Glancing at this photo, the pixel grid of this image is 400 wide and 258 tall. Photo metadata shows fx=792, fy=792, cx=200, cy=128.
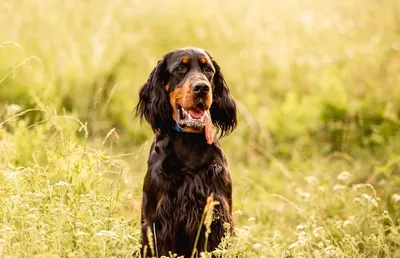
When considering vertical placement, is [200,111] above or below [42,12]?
below

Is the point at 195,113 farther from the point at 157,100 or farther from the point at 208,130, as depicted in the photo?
the point at 157,100

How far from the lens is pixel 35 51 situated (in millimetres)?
7582

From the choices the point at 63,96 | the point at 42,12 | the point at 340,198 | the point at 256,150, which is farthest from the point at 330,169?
the point at 42,12

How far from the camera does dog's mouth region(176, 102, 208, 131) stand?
3.97 m

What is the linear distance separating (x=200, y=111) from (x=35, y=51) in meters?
3.93

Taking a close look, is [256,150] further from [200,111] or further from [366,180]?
[200,111]

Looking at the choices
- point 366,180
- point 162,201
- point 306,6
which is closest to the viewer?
point 162,201

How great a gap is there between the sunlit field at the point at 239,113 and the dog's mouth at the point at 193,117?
412mm

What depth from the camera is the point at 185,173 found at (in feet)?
13.1

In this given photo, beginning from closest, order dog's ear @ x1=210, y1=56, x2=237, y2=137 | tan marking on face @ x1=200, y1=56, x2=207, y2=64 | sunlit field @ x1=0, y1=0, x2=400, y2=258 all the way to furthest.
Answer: sunlit field @ x1=0, y1=0, x2=400, y2=258 < tan marking on face @ x1=200, y1=56, x2=207, y2=64 < dog's ear @ x1=210, y1=56, x2=237, y2=137

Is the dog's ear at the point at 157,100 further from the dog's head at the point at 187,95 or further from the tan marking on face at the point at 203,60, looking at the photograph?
the tan marking on face at the point at 203,60

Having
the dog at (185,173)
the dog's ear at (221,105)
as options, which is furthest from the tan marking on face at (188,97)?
the dog's ear at (221,105)

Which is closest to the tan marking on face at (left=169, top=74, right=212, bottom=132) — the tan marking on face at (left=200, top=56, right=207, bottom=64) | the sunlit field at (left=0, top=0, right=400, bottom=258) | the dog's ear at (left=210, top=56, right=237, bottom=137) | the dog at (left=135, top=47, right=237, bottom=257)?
the dog at (left=135, top=47, right=237, bottom=257)

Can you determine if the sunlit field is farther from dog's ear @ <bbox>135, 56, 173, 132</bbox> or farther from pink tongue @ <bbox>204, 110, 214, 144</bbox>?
pink tongue @ <bbox>204, 110, 214, 144</bbox>
